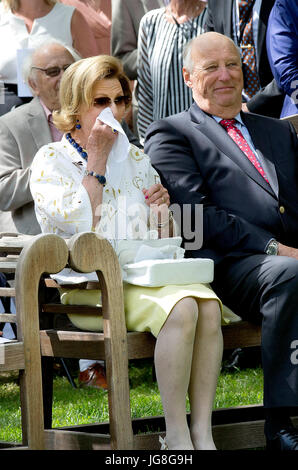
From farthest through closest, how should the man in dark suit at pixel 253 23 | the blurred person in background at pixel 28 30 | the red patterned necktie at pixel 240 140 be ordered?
the blurred person in background at pixel 28 30
the man in dark suit at pixel 253 23
the red patterned necktie at pixel 240 140

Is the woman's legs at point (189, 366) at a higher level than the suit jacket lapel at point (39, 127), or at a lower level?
lower

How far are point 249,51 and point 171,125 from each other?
1.59 m

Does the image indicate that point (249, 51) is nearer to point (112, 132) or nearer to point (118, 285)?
point (112, 132)

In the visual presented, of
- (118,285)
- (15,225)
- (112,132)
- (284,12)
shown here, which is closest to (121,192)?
(112,132)

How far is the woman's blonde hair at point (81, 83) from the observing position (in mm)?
3697

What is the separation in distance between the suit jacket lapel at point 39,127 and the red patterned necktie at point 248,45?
4.39 feet

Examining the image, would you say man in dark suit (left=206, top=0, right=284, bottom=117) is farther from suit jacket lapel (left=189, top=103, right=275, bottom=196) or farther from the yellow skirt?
the yellow skirt

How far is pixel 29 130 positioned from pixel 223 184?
1546mm

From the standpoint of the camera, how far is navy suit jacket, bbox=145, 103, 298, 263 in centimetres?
392

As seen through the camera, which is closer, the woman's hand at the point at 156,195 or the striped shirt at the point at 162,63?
the woman's hand at the point at 156,195

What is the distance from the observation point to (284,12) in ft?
17.2

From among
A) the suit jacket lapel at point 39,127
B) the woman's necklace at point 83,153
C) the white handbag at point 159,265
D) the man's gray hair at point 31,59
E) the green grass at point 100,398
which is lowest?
the green grass at point 100,398

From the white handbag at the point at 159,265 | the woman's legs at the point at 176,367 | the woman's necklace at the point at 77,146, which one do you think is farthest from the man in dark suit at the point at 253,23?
the woman's legs at the point at 176,367

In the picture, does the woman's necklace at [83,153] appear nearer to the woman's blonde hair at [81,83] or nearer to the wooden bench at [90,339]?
the woman's blonde hair at [81,83]
